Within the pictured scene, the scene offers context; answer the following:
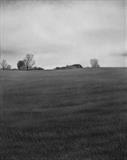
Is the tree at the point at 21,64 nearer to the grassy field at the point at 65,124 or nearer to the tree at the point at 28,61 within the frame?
the tree at the point at 28,61

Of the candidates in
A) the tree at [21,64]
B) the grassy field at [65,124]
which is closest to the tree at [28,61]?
the tree at [21,64]

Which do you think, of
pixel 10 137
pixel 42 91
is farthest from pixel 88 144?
pixel 42 91

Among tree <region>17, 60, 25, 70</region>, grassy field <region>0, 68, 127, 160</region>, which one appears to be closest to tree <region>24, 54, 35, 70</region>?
tree <region>17, 60, 25, 70</region>

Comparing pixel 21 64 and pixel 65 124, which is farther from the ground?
pixel 21 64

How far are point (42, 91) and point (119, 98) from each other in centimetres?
592

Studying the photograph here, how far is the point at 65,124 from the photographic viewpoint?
12.8m

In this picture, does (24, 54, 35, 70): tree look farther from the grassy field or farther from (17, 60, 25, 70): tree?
the grassy field

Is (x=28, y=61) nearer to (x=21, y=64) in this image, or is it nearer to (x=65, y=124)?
(x=21, y=64)

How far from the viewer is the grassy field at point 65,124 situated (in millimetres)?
9578

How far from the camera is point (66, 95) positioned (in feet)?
63.4

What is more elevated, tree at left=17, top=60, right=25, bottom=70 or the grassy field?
tree at left=17, top=60, right=25, bottom=70

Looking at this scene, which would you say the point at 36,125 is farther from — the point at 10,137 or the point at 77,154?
the point at 77,154

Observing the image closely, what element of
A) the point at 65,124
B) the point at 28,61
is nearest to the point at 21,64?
the point at 28,61

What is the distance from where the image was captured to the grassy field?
31.4 ft
